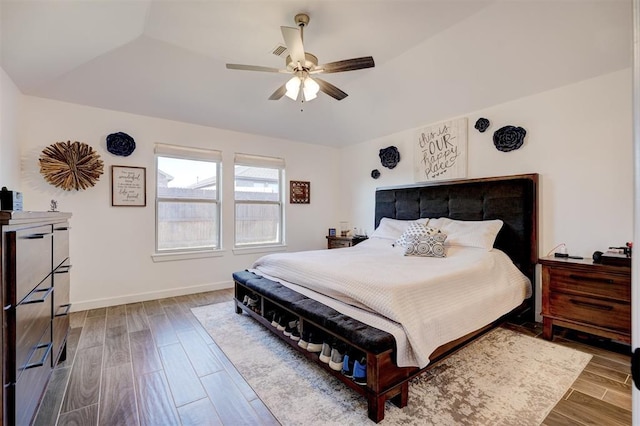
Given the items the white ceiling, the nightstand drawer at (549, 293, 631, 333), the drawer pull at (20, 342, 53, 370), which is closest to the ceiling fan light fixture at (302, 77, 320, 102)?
the white ceiling

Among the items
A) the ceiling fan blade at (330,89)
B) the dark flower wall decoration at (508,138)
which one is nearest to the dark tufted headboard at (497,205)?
the dark flower wall decoration at (508,138)

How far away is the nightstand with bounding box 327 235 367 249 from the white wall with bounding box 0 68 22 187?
13.3ft

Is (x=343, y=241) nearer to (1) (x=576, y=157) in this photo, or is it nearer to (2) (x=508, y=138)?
(2) (x=508, y=138)

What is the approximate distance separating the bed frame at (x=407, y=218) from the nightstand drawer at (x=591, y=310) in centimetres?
46

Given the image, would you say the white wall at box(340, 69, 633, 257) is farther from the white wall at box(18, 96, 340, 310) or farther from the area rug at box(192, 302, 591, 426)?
the white wall at box(18, 96, 340, 310)

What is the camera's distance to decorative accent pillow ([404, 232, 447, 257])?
310 cm

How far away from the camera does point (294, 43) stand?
2.25m

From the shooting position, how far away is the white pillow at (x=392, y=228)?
3988 millimetres

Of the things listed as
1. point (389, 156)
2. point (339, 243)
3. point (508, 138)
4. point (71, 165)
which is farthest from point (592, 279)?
point (71, 165)

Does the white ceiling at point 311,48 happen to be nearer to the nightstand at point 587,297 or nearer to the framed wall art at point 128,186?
the framed wall art at point 128,186

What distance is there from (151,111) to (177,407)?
356 centimetres

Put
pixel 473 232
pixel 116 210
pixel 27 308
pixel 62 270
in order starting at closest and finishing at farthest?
pixel 27 308 < pixel 62 270 < pixel 473 232 < pixel 116 210

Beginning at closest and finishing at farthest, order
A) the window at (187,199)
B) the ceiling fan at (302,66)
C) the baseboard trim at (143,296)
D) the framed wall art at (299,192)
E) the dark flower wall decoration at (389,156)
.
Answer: the ceiling fan at (302,66), the baseboard trim at (143,296), the window at (187,199), the dark flower wall decoration at (389,156), the framed wall art at (299,192)

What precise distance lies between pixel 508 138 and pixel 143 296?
16.4 ft
